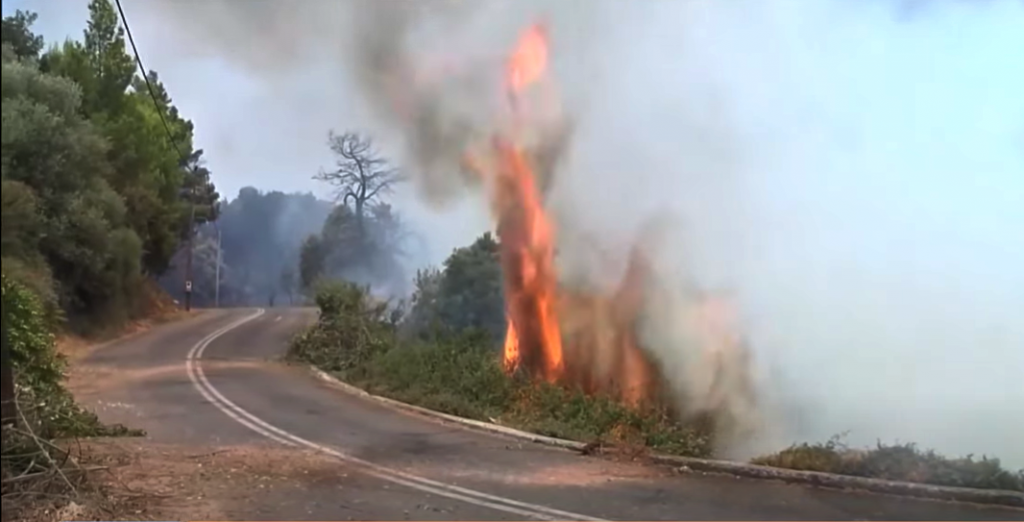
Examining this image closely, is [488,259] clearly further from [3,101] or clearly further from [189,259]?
[3,101]

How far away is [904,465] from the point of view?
1104 centimetres

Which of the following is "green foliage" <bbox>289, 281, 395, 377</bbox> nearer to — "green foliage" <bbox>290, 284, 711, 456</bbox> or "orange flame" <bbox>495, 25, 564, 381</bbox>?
"green foliage" <bbox>290, 284, 711, 456</bbox>

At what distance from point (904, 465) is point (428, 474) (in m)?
5.73

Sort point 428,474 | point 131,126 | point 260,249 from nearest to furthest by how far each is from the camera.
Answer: point 428,474
point 131,126
point 260,249

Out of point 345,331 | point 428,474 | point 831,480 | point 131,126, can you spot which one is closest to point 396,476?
point 428,474

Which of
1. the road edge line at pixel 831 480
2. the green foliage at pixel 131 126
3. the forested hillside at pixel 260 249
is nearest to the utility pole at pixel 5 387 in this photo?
the green foliage at pixel 131 126

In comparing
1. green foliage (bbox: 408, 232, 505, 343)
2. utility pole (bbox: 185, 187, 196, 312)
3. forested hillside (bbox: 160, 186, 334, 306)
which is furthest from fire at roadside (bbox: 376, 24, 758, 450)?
forested hillside (bbox: 160, 186, 334, 306)

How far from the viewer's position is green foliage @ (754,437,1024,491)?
10.5m

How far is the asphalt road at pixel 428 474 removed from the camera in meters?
9.85

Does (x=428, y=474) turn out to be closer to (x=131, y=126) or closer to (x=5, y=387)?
(x=5, y=387)

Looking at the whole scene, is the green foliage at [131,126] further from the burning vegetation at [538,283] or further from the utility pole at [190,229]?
the burning vegetation at [538,283]

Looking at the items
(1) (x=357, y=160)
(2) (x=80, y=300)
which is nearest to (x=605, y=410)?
(2) (x=80, y=300)

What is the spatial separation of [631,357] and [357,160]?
14418 mm

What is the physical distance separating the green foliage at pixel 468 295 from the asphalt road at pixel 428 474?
4238 millimetres
